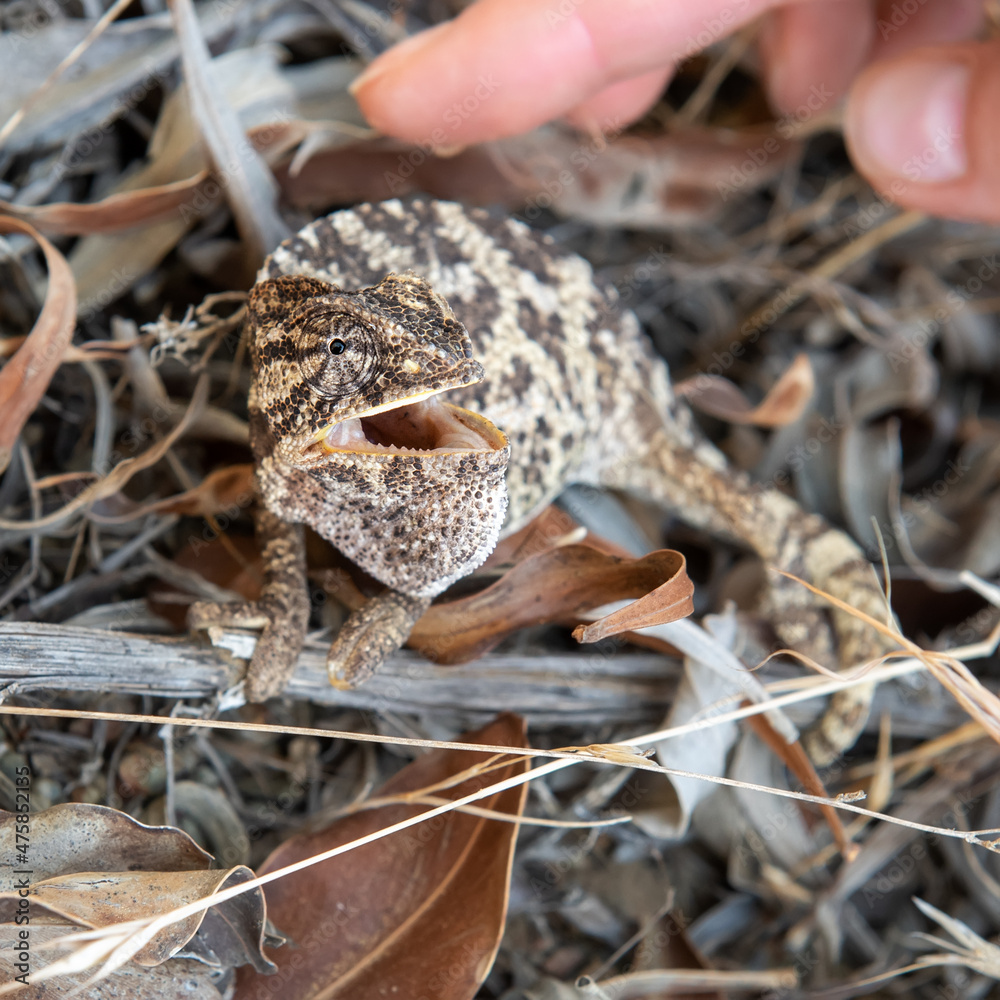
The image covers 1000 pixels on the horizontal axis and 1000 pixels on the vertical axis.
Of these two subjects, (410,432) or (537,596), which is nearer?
(410,432)

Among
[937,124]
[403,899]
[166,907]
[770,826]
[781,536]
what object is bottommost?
[770,826]

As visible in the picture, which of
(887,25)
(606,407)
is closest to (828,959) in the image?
(606,407)

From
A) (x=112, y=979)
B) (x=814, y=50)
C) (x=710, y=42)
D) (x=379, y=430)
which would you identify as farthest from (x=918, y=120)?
(x=112, y=979)

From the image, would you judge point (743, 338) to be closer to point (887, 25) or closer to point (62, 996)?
point (887, 25)

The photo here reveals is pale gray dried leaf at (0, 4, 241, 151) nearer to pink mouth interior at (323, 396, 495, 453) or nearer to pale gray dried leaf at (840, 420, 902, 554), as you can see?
pink mouth interior at (323, 396, 495, 453)

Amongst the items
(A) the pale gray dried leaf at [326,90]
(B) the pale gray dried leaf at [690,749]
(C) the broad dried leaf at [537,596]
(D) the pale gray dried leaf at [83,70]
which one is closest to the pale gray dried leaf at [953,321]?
(B) the pale gray dried leaf at [690,749]

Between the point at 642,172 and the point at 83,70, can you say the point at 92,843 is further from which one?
the point at 642,172
